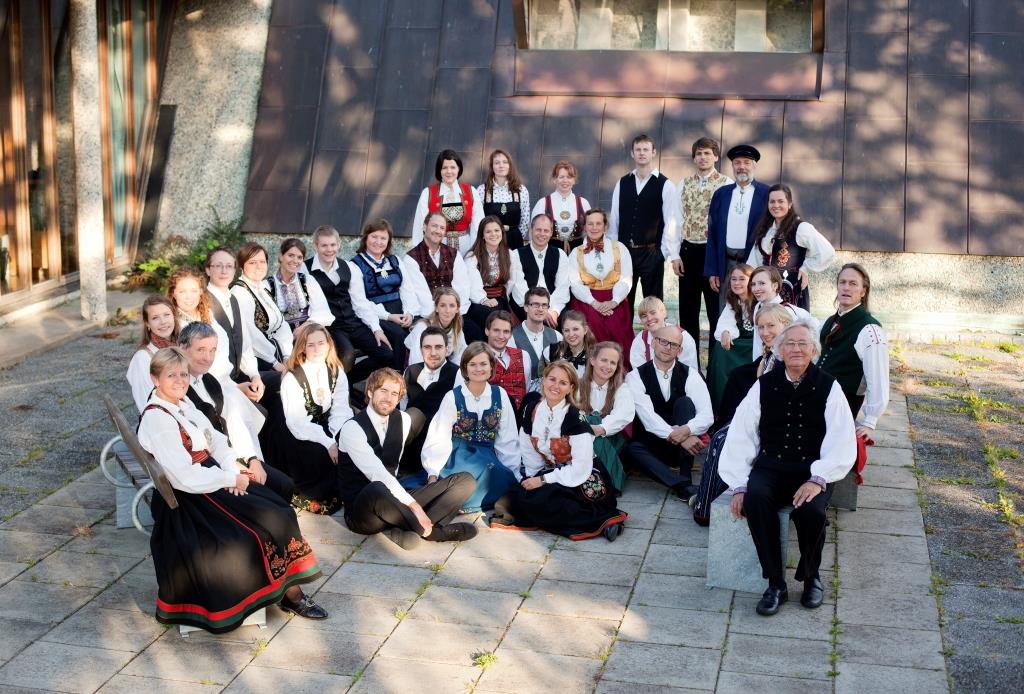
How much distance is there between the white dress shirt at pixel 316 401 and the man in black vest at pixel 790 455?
252cm

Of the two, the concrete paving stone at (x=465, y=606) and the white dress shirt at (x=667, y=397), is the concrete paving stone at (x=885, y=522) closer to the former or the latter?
the white dress shirt at (x=667, y=397)

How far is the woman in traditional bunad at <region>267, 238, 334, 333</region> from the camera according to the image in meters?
8.66

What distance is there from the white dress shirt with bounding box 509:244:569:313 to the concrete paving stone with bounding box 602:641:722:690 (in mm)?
4019

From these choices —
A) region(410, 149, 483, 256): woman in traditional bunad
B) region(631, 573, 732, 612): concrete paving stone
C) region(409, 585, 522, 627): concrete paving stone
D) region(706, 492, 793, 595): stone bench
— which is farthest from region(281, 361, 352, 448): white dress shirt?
region(706, 492, 793, 595): stone bench

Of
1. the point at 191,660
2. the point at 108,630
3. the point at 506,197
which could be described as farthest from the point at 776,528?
the point at 506,197


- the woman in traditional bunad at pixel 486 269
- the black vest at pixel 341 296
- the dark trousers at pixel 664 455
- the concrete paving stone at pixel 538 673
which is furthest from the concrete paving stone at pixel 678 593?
the black vest at pixel 341 296

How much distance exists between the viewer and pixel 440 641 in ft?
18.2

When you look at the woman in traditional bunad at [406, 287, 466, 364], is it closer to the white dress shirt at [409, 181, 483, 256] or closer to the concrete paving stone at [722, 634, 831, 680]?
the white dress shirt at [409, 181, 483, 256]

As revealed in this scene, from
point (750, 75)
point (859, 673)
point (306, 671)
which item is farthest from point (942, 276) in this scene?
point (306, 671)

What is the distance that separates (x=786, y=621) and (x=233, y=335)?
13.5ft

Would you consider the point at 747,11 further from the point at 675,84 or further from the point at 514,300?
the point at 514,300

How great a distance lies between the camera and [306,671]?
17.3ft

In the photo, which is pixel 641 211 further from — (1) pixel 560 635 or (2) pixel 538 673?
(2) pixel 538 673

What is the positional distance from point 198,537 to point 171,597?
0.99ft
